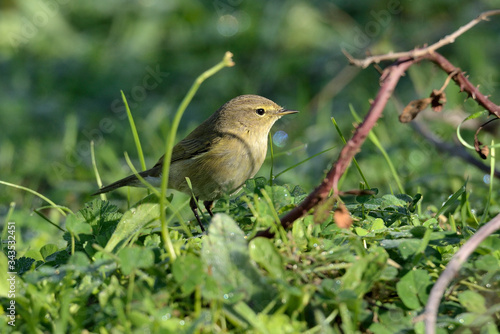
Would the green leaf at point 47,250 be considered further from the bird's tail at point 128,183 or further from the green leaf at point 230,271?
the bird's tail at point 128,183

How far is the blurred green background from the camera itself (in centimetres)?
647

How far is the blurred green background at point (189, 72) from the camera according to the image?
6473 mm

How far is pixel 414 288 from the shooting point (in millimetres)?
2279

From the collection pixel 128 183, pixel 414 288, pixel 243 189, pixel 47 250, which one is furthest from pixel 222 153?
pixel 414 288

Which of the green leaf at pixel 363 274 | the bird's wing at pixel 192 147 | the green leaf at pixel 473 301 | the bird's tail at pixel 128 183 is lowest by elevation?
the bird's tail at pixel 128 183

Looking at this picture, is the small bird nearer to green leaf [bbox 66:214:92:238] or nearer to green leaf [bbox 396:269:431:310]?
green leaf [bbox 66:214:92:238]

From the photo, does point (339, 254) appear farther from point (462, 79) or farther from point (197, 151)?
point (197, 151)

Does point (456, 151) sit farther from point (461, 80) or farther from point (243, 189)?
point (243, 189)

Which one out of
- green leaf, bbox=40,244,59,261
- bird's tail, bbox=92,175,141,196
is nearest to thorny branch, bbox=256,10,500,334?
green leaf, bbox=40,244,59,261

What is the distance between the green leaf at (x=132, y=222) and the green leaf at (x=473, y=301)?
48.7 inches

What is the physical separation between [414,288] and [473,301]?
8.0 inches

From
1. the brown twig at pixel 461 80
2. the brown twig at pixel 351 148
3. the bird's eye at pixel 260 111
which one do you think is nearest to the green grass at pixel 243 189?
the brown twig at pixel 461 80

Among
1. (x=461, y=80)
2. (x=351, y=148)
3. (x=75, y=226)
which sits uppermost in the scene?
(x=461, y=80)

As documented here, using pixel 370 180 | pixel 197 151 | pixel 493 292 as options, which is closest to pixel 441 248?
pixel 493 292
